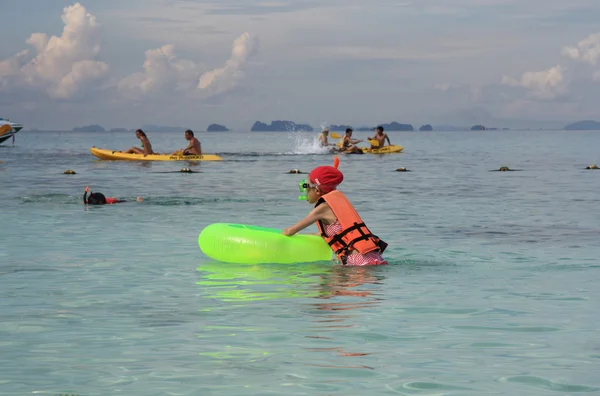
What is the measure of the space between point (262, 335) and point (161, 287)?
2.88m

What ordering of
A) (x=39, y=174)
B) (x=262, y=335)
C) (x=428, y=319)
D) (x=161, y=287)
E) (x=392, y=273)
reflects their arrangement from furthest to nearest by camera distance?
(x=39, y=174) → (x=392, y=273) → (x=161, y=287) → (x=428, y=319) → (x=262, y=335)

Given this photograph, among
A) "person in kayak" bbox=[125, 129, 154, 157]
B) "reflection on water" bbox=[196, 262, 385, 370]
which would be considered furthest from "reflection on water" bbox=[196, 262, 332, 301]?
"person in kayak" bbox=[125, 129, 154, 157]

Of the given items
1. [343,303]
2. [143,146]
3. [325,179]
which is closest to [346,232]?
[325,179]

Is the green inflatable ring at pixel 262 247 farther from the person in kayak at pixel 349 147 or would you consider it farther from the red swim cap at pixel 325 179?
the person in kayak at pixel 349 147

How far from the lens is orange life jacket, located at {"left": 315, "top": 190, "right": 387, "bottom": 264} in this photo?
417 inches

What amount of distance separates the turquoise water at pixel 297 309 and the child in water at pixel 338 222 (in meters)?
0.30

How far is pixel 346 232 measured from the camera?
1074cm

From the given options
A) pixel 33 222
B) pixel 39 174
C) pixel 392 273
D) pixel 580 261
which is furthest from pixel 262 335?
pixel 39 174

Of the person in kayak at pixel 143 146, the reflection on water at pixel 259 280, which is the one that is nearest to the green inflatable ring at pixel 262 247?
the reflection on water at pixel 259 280

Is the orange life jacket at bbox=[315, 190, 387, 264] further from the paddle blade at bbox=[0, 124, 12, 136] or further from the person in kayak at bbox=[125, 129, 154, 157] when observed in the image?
the paddle blade at bbox=[0, 124, 12, 136]

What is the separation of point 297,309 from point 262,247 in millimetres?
2834

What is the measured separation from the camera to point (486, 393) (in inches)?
223

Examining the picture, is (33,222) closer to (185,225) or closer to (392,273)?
(185,225)

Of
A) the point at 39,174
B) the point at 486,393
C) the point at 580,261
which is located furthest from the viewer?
the point at 39,174
